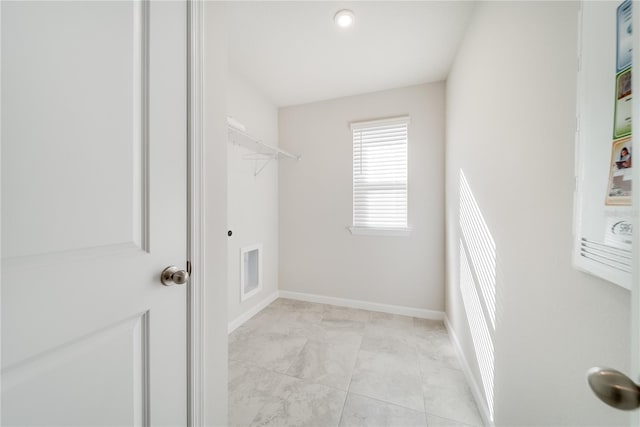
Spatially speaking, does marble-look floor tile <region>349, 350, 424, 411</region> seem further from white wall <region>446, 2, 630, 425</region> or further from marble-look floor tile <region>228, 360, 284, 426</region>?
marble-look floor tile <region>228, 360, 284, 426</region>

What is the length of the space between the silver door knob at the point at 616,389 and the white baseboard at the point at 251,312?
235 centimetres

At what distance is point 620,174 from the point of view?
1.65 ft

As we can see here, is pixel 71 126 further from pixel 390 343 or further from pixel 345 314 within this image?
pixel 345 314

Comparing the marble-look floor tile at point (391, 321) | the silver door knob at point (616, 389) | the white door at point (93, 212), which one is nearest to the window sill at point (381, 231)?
the marble-look floor tile at point (391, 321)

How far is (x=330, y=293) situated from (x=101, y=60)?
271 cm

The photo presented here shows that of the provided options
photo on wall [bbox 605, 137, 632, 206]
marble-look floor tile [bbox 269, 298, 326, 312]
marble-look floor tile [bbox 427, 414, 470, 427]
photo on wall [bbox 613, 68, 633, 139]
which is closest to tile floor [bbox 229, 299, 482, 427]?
marble-look floor tile [bbox 427, 414, 470, 427]

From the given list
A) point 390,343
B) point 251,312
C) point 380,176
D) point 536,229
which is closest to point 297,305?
point 251,312

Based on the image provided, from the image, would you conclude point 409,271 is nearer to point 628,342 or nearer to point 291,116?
point 628,342

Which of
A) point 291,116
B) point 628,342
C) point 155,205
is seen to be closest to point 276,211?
point 291,116

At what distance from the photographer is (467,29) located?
168 centimetres

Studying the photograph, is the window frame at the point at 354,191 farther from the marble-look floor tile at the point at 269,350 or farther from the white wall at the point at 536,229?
the marble-look floor tile at the point at 269,350

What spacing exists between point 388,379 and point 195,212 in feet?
5.46

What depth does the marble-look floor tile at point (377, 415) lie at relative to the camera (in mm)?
1261

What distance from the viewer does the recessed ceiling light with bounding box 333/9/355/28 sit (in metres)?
1.55
